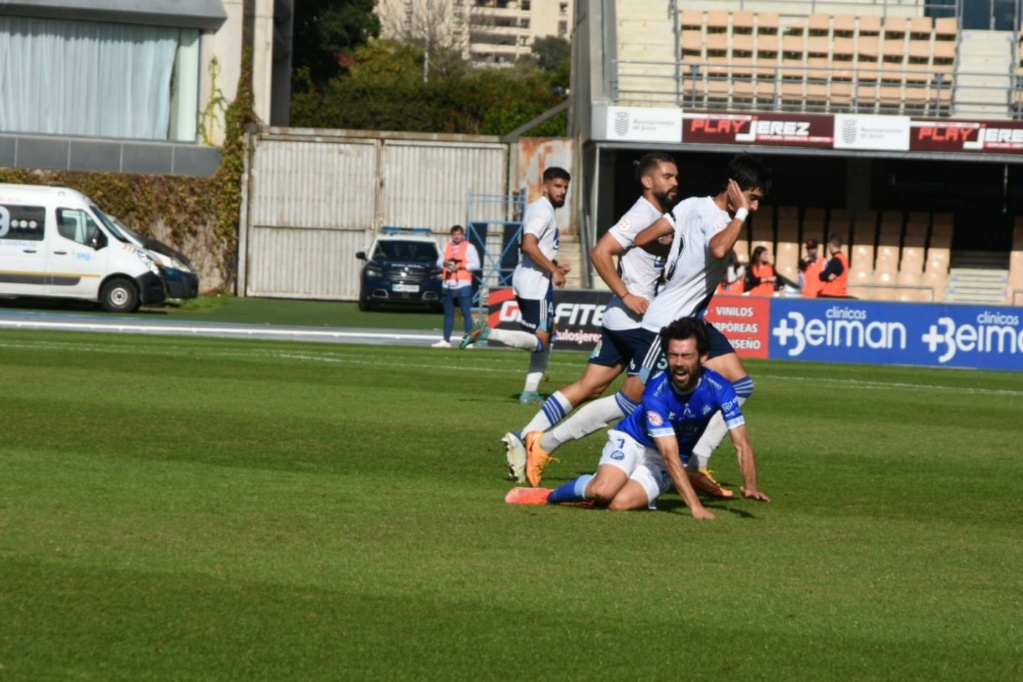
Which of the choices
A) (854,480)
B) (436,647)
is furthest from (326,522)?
(854,480)

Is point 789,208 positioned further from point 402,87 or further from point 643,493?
point 402,87

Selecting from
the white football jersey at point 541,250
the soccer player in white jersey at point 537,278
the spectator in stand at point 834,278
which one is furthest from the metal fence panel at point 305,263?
the white football jersey at point 541,250

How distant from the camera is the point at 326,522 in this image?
306 inches

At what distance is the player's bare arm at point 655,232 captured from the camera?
9891 mm

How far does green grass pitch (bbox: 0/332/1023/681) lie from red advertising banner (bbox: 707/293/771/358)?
37.5ft

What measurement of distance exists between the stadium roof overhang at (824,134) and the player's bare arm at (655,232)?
22243 mm

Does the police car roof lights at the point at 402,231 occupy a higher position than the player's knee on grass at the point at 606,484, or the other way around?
the police car roof lights at the point at 402,231

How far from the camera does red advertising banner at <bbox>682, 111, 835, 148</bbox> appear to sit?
3212 centimetres

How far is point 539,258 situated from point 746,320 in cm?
1249

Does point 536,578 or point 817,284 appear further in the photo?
point 817,284

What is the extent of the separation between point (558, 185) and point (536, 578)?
6.43 m

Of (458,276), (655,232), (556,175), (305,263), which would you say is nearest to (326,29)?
(305,263)

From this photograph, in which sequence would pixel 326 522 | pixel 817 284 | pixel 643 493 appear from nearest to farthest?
pixel 326 522, pixel 643 493, pixel 817 284

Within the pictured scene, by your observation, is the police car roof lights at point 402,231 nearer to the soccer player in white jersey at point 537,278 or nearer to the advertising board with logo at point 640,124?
the advertising board with logo at point 640,124
